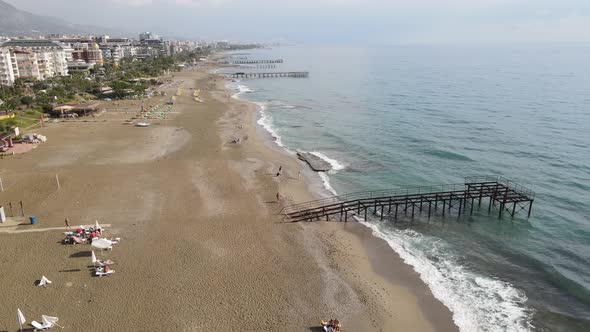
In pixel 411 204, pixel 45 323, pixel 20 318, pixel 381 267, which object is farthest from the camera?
pixel 411 204

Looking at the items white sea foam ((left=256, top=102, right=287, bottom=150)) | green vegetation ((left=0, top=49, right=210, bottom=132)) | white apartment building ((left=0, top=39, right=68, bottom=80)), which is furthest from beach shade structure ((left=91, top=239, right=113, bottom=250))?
white apartment building ((left=0, top=39, right=68, bottom=80))

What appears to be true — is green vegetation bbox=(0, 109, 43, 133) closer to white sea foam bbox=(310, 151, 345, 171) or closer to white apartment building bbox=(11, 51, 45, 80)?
white sea foam bbox=(310, 151, 345, 171)

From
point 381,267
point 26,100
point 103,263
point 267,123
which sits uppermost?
point 26,100

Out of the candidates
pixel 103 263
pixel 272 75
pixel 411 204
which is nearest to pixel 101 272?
pixel 103 263

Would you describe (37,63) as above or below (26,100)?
above

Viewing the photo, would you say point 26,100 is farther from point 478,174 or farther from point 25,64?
point 478,174

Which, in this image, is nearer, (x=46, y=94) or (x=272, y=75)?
(x=46, y=94)

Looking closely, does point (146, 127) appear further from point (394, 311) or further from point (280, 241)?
point (394, 311)

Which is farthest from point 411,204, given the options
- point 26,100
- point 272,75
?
point 272,75

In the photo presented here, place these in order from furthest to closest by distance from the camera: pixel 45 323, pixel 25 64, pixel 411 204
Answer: pixel 25 64
pixel 411 204
pixel 45 323

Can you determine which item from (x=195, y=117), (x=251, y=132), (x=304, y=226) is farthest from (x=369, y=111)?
(x=304, y=226)
